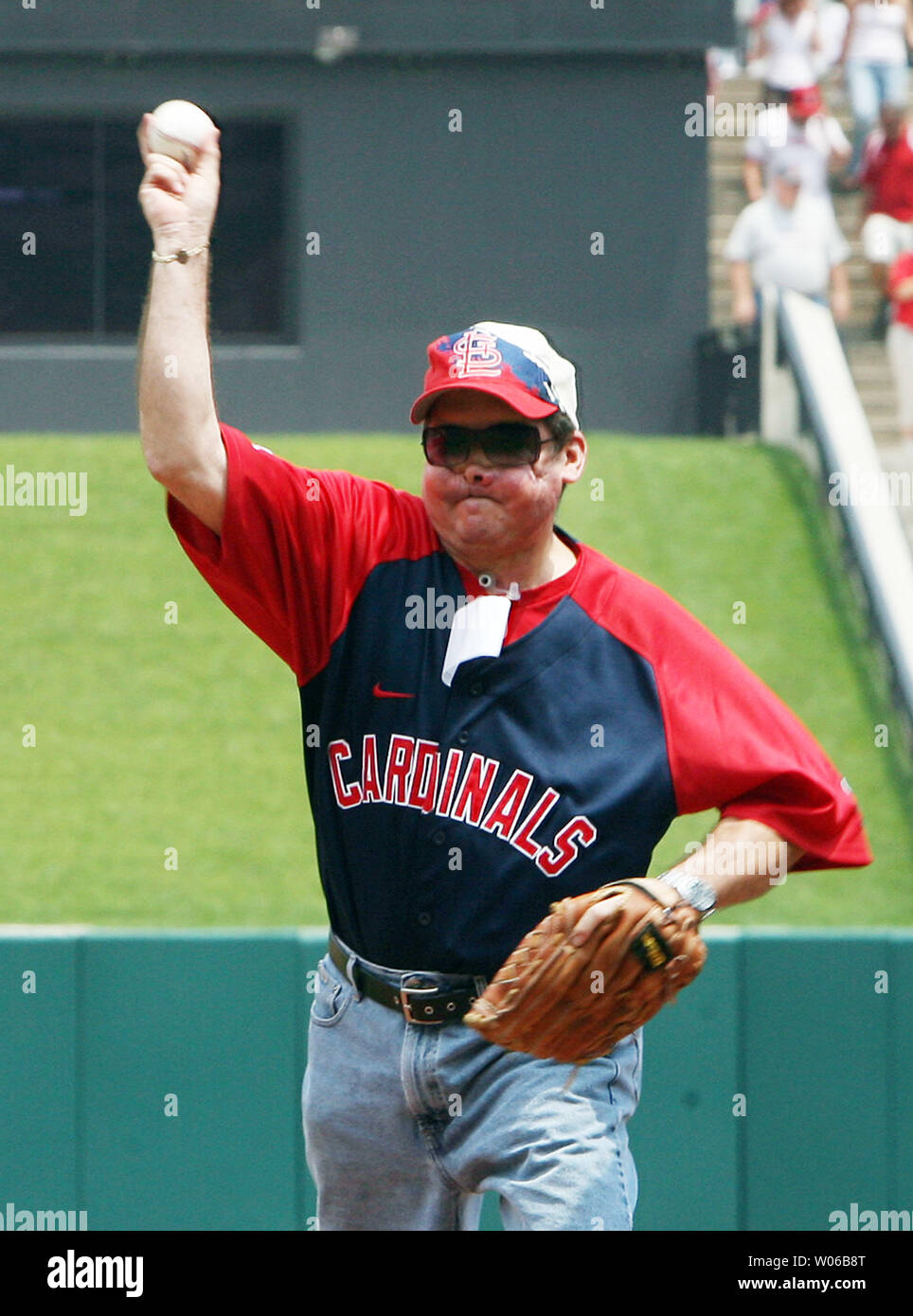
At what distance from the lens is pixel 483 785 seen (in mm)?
3488

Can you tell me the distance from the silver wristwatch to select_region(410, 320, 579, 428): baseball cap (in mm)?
890

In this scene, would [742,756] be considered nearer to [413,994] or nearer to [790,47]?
[413,994]

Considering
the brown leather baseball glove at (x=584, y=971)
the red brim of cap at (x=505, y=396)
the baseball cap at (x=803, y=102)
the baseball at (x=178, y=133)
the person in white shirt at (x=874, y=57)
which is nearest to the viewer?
the baseball at (x=178, y=133)

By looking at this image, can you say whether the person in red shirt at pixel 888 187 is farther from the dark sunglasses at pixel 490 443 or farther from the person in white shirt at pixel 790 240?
the dark sunglasses at pixel 490 443

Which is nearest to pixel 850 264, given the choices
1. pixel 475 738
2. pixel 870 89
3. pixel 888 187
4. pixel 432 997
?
pixel 888 187

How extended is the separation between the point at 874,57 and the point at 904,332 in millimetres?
2577

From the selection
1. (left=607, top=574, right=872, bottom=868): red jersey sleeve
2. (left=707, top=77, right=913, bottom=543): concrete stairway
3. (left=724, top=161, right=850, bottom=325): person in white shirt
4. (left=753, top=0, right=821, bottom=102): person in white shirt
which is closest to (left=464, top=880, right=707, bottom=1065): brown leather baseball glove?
(left=607, top=574, right=872, bottom=868): red jersey sleeve

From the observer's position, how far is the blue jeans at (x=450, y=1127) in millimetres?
3418

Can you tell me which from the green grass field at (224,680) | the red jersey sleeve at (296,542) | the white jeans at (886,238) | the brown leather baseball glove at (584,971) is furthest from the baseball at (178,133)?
the white jeans at (886,238)

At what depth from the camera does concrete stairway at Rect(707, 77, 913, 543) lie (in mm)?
11805

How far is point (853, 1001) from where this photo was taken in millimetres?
5570

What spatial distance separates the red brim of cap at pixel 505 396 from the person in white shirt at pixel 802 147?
862 centimetres

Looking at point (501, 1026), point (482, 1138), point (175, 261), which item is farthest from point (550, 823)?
point (175, 261)
